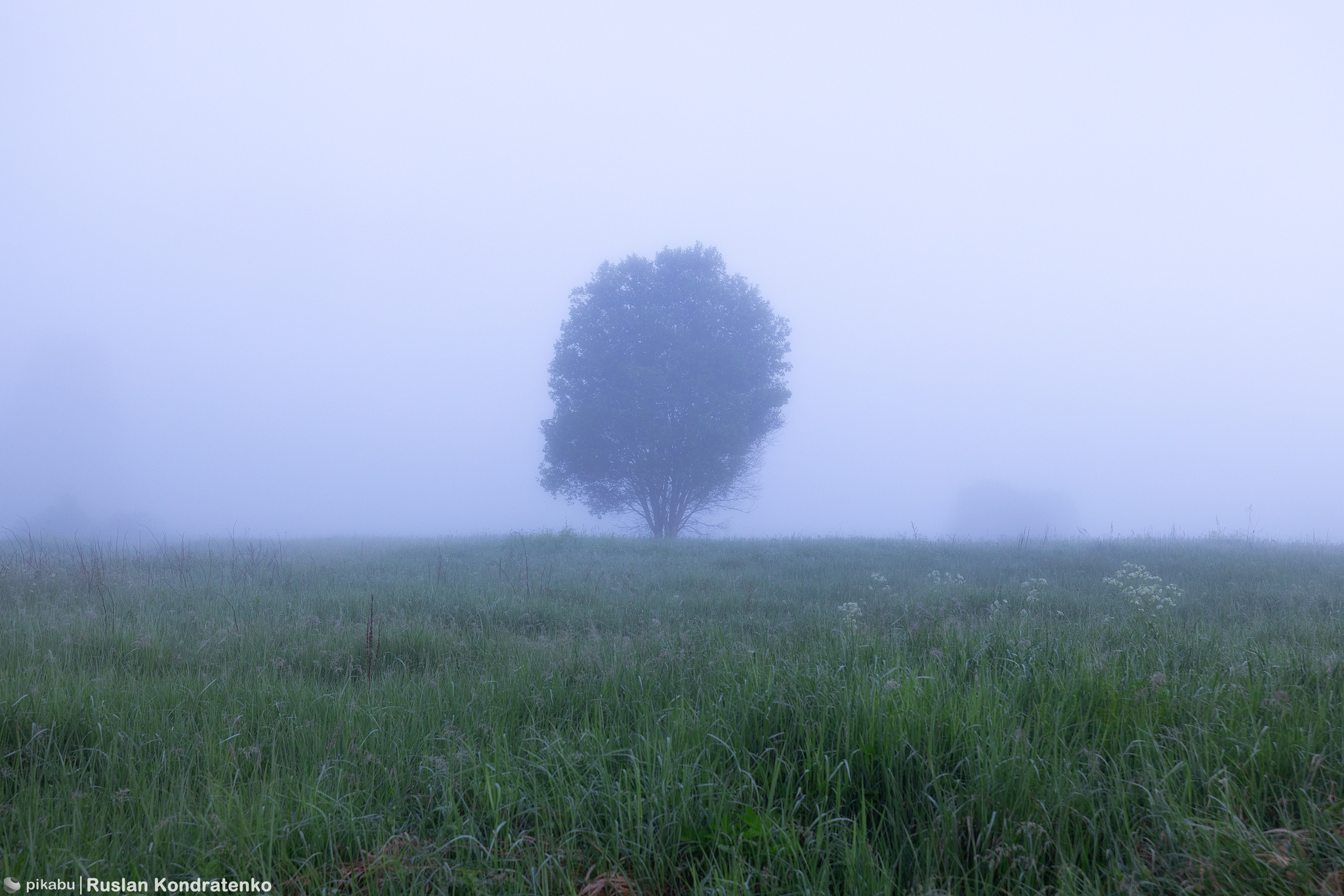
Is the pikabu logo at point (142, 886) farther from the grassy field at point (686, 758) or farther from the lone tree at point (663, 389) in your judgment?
the lone tree at point (663, 389)

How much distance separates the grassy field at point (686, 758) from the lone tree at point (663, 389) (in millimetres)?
17723

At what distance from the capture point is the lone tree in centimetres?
2306

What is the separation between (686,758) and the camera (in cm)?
269

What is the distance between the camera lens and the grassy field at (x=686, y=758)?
2.04 m

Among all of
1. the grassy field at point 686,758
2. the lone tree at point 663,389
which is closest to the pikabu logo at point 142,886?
the grassy field at point 686,758

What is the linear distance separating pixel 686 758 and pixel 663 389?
20.5 metres

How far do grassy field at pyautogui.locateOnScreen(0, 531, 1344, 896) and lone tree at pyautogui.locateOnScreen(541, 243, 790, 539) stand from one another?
58.1 feet

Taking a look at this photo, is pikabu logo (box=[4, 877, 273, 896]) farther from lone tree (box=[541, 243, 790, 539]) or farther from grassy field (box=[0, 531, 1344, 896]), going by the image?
lone tree (box=[541, 243, 790, 539])

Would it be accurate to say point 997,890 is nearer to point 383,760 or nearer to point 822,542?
point 383,760

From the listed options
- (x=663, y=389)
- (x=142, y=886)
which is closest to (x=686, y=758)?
(x=142, y=886)

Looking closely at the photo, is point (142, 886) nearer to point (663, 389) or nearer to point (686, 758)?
point (686, 758)

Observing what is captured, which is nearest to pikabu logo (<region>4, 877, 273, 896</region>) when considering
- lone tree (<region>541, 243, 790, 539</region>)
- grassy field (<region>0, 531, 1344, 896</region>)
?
grassy field (<region>0, 531, 1344, 896</region>)

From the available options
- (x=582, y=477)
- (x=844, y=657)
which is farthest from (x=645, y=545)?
(x=844, y=657)

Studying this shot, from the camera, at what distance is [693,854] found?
2.22m
